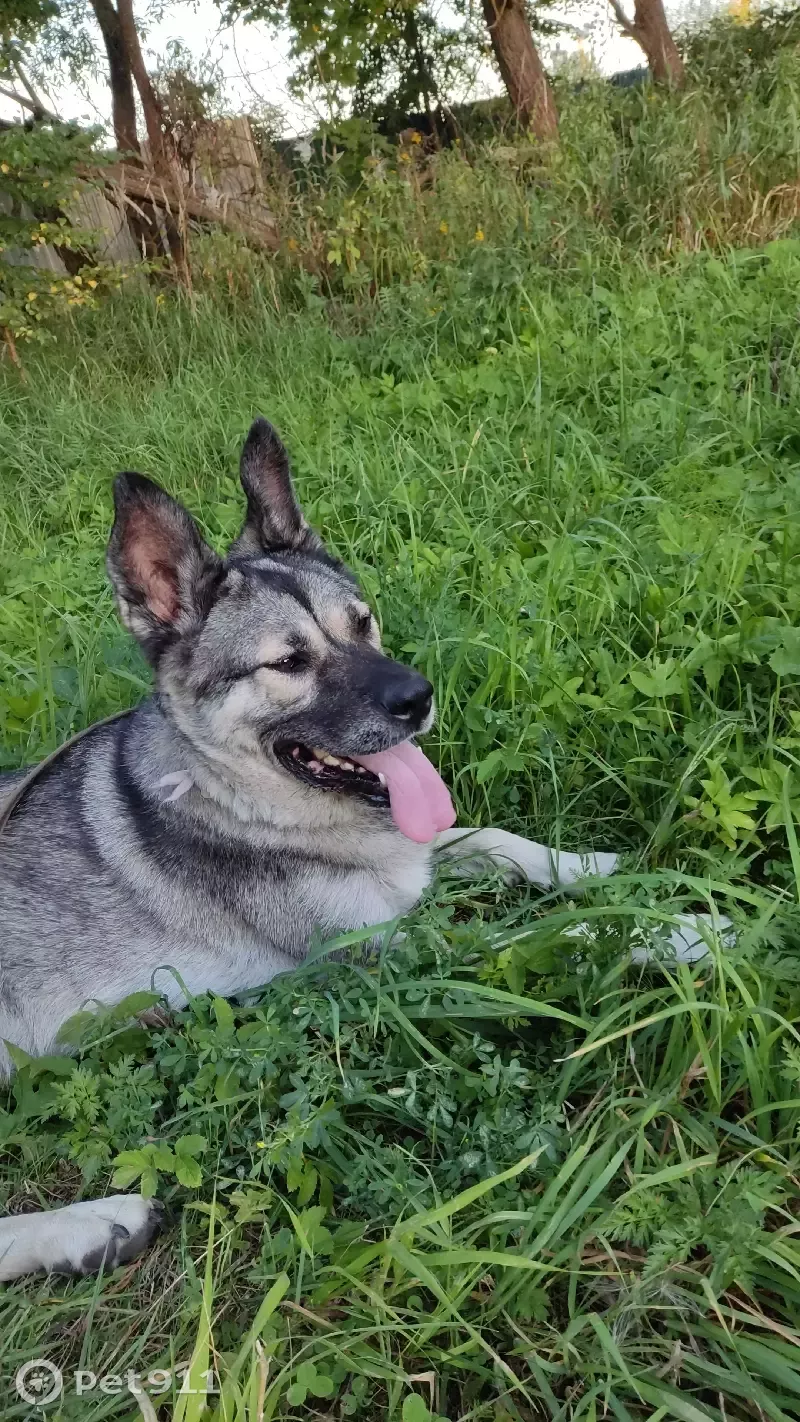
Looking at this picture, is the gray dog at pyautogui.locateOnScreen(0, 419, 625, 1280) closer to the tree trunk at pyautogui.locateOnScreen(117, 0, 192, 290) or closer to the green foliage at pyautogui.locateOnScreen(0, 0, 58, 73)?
the tree trunk at pyautogui.locateOnScreen(117, 0, 192, 290)

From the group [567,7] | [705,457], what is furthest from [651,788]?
[567,7]

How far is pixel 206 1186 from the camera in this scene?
5.64 feet

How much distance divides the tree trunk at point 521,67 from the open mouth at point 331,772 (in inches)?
254

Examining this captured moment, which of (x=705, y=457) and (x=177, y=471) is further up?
(x=177, y=471)

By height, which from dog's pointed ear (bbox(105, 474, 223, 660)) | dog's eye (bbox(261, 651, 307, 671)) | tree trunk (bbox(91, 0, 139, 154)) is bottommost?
dog's eye (bbox(261, 651, 307, 671))

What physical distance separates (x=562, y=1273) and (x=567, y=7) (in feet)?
52.9

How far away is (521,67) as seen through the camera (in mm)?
7398

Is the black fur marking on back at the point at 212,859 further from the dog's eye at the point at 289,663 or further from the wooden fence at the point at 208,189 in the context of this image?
the wooden fence at the point at 208,189

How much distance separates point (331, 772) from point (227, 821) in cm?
35

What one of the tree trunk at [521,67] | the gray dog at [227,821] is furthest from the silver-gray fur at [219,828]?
the tree trunk at [521,67]

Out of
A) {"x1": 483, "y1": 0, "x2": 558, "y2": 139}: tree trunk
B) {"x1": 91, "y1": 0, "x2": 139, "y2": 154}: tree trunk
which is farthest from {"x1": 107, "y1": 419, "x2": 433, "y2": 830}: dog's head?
{"x1": 91, "y1": 0, "x2": 139, "y2": 154}: tree trunk

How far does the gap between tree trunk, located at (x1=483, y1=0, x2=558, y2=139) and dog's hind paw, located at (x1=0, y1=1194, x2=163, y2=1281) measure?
762 cm

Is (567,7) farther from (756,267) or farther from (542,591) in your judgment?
(542,591)

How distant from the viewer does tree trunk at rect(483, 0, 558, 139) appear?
22.0 feet
